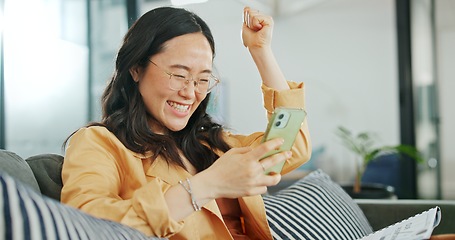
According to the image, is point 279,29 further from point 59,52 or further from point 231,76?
point 59,52

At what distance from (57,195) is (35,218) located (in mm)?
560

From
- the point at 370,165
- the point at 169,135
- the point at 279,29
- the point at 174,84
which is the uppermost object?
the point at 279,29

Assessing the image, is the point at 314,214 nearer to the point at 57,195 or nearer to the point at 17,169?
the point at 57,195

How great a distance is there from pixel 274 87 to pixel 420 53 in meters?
2.89

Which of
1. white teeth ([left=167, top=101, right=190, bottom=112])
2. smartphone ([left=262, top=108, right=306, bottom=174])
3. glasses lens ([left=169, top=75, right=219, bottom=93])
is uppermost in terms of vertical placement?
glasses lens ([left=169, top=75, right=219, bottom=93])

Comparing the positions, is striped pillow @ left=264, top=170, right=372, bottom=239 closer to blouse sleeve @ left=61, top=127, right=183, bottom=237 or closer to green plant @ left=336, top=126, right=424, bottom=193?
blouse sleeve @ left=61, top=127, right=183, bottom=237

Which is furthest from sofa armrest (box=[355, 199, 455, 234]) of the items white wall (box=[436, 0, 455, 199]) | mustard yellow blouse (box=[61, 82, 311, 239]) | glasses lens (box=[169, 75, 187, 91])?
white wall (box=[436, 0, 455, 199])

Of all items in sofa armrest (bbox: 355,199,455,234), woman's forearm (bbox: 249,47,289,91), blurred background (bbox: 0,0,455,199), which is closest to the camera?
woman's forearm (bbox: 249,47,289,91)

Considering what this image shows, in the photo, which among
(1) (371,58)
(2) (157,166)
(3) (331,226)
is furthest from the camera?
(1) (371,58)

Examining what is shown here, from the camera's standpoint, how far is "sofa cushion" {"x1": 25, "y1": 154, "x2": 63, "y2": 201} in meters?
1.16

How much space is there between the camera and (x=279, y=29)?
15.6ft

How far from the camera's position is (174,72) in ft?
4.17

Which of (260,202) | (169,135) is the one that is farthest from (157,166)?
(260,202)

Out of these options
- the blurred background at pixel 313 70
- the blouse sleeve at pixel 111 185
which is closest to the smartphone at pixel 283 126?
the blouse sleeve at pixel 111 185
